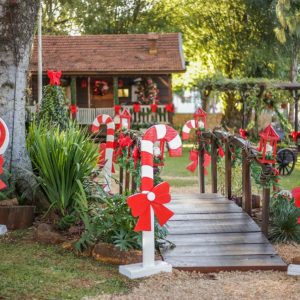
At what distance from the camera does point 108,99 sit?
2750 cm

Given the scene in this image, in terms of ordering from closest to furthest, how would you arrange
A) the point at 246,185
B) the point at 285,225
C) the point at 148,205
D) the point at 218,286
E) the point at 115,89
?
the point at 218,286 → the point at 148,205 → the point at 285,225 → the point at 246,185 → the point at 115,89

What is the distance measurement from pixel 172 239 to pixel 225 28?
90.3 ft

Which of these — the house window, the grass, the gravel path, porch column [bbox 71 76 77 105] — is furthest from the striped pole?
the house window

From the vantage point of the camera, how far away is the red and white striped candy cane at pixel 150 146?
543 centimetres

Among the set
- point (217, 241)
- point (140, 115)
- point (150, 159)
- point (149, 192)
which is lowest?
point (217, 241)

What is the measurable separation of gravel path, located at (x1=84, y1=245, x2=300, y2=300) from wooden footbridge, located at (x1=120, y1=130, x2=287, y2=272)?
168 mm

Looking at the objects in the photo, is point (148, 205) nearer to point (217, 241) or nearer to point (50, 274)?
point (50, 274)

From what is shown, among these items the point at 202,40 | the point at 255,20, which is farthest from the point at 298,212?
the point at 202,40

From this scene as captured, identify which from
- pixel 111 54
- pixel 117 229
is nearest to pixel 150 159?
pixel 117 229

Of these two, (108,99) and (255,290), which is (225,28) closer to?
(108,99)

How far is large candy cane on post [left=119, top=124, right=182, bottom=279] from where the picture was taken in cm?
531

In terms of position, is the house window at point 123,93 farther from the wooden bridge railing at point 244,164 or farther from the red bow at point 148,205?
the red bow at point 148,205

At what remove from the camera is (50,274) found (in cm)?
522

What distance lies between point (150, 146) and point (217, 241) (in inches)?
58.4
